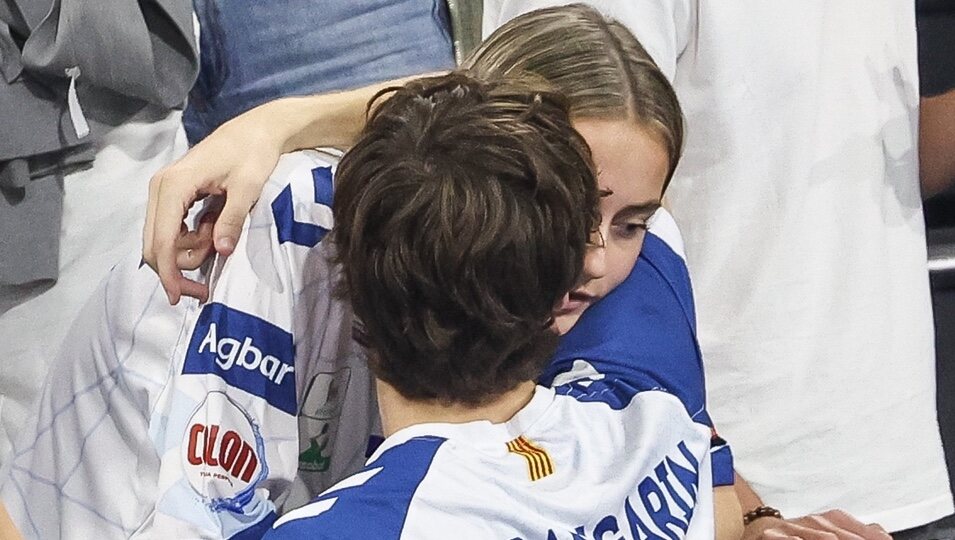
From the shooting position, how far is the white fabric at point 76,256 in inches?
47.0

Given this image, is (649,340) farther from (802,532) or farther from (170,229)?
(170,229)

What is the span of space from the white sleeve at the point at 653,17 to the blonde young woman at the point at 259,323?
8 cm

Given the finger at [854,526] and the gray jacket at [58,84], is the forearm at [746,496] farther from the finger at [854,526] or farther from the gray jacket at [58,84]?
the gray jacket at [58,84]

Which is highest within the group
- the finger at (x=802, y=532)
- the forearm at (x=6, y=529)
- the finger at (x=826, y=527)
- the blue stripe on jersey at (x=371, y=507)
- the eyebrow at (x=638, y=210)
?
the forearm at (x=6, y=529)

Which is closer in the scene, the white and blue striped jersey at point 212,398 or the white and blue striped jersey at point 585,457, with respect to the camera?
the white and blue striped jersey at point 585,457

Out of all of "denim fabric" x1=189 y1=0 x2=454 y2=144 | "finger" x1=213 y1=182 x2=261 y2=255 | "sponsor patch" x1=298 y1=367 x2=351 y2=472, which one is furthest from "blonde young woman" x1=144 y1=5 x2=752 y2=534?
"denim fabric" x1=189 y1=0 x2=454 y2=144

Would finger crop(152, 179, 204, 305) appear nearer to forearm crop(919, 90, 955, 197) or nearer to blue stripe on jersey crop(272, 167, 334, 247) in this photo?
blue stripe on jersey crop(272, 167, 334, 247)

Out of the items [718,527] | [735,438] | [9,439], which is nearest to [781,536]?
[718,527]

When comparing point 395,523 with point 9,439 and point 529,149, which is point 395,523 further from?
point 9,439

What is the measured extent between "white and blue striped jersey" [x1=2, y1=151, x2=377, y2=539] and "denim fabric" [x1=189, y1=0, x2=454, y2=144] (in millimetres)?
320

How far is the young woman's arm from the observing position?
0.77 metres

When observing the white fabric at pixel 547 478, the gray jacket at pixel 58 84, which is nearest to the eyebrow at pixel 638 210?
the white fabric at pixel 547 478

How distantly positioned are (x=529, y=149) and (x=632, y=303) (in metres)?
0.21

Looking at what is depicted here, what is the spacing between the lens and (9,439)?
1.18 metres
